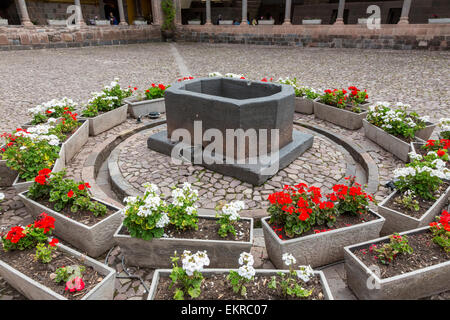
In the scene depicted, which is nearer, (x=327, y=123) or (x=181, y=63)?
(x=327, y=123)

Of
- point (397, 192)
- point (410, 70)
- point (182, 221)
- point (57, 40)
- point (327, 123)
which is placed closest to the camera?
point (182, 221)

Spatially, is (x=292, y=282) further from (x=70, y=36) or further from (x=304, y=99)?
(x=70, y=36)

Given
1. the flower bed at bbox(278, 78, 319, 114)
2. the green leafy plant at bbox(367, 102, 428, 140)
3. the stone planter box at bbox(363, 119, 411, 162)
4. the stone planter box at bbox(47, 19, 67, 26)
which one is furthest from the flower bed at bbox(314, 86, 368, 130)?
the stone planter box at bbox(47, 19, 67, 26)

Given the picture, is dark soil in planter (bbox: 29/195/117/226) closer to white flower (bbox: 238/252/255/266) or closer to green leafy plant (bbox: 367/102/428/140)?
white flower (bbox: 238/252/255/266)

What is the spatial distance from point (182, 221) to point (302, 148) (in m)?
3.23

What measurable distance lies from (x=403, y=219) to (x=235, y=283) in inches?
82.3

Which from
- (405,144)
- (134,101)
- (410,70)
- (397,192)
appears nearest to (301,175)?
(397,192)

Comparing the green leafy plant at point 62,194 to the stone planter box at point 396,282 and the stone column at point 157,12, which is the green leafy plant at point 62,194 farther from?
the stone column at point 157,12

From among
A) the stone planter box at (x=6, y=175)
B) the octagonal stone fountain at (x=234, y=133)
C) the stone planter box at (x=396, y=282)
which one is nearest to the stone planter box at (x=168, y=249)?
the stone planter box at (x=396, y=282)

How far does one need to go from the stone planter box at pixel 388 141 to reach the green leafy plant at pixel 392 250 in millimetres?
2879

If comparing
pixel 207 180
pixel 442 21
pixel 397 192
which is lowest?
pixel 207 180

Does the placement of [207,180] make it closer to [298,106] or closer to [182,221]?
[182,221]

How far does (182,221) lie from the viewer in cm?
306

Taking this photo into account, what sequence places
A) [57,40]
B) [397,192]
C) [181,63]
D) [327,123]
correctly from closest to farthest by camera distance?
[397,192]
[327,123]
[181,63]
[57,40]
